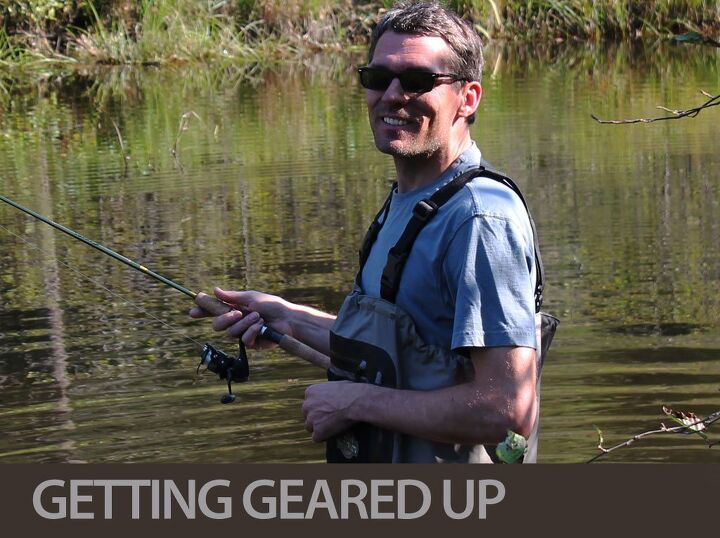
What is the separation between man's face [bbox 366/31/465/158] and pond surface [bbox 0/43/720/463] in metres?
2.58

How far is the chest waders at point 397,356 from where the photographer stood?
320 cm

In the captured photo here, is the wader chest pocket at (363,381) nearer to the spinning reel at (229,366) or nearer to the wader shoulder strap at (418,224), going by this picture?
the wader shoulder strap at (418,224)

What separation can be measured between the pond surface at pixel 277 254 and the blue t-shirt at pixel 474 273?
102 inches

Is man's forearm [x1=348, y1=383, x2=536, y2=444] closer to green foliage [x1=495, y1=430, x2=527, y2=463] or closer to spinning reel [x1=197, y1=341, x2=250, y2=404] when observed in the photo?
green foliage [x1=495, y1=430, x2=527, y2=463]

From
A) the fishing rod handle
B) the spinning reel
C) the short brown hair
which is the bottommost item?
the spinning reel

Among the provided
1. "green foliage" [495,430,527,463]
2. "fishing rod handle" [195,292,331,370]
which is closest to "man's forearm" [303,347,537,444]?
"green foliage" [495,430,527,463]

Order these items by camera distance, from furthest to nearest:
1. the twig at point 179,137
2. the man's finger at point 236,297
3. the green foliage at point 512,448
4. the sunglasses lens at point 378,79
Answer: the twig at point 179,137 < the man's finger at point 236,297 < the sunglasses lens at point 378,79 < the green foliage at point 512,448

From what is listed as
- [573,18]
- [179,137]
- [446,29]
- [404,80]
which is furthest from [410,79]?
[573,18]

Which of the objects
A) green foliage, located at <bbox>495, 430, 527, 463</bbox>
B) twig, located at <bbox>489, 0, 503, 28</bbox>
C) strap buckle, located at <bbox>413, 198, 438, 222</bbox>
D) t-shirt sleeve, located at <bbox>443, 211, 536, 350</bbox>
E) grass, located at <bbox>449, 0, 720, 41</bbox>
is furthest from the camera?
twig, located at <bbox>489, 0, 503, 28</bbox>

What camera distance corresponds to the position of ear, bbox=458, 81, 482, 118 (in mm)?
3406

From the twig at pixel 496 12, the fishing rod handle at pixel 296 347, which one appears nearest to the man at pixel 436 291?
the fishing rod handle at pixel 296 347

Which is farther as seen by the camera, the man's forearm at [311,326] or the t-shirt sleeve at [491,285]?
the man's forearm at [311,326]

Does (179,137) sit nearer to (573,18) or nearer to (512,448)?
(512,448)

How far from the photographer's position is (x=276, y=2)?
924 inches
